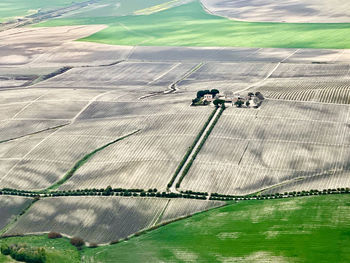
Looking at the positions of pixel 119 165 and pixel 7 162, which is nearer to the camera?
pixel 119 165

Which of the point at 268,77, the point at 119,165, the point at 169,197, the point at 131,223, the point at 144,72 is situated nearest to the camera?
the point at 131,223

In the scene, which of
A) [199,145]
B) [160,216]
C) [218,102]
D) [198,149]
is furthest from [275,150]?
[160,216]

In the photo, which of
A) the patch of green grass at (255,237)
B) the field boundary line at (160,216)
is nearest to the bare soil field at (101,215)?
the field boundary line at (160,216)

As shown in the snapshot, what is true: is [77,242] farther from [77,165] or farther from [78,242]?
[77,165]

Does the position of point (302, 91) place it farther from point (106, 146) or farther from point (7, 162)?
point (7, 162)

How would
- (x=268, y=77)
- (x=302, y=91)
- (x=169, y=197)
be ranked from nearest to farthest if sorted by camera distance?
1. (x=169, y=197)
2. (x=302, y=91)
3. (x=268, y=77)

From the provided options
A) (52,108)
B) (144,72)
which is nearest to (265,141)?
(52,108)

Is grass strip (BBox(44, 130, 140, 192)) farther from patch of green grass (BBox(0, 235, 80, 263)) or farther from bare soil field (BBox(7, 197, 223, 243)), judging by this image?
patch of green grass (BBox(0, 235, 80, 263))
